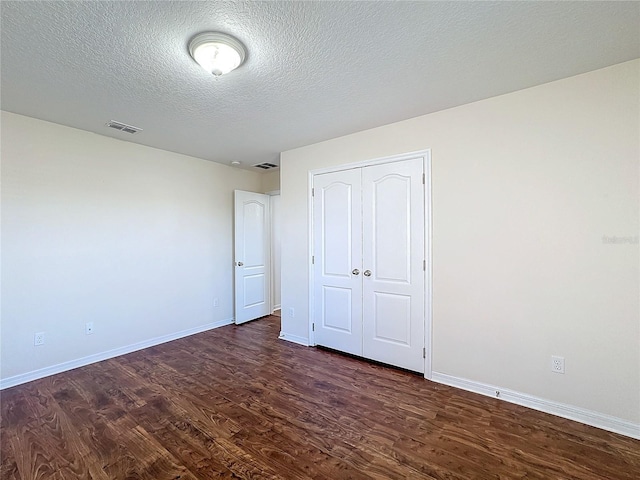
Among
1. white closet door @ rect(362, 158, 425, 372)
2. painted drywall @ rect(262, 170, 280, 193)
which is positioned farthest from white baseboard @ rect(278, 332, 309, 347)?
painted drywall @ rect(262, 170, 280, 193)

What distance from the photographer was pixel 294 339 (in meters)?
3.85

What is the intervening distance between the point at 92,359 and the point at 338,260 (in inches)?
116

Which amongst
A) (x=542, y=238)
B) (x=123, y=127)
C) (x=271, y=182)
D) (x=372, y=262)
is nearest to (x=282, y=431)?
(x=372, y=262)

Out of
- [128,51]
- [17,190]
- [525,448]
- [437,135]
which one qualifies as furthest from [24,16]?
[525,448]

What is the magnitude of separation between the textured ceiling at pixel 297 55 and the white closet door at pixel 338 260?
0.88 m

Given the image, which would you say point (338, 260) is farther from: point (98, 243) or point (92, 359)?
point (92, 359)

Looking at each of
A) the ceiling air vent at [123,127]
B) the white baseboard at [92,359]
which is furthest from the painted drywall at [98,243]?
the ceiling air vent at [123,127]

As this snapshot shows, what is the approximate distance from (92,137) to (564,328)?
481cm

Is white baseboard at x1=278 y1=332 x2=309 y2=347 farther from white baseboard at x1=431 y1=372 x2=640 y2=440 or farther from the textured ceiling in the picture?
the textured ceiling

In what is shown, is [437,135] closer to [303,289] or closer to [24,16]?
[303,289]

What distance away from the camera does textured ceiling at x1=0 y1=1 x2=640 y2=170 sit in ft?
5.04

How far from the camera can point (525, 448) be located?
1853 mm

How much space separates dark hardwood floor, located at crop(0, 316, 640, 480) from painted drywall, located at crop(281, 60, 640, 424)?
35 cm

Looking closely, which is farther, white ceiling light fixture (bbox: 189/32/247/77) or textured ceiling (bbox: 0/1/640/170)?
white ceiling light fixture (bbox: 189/32/247/77)
